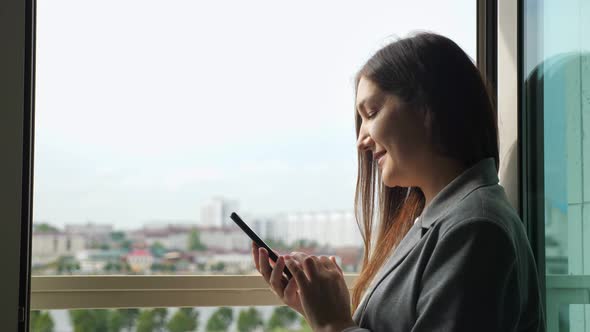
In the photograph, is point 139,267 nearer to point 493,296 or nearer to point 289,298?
point 289,298

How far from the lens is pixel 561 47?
1.60 meters

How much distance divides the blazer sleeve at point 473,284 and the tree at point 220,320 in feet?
2.74

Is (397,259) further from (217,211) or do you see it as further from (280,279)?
(217,211)

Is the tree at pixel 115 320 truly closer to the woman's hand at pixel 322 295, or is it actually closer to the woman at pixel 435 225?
the woman at pixel 435 225

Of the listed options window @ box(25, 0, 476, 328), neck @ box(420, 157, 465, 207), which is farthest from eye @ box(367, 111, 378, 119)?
window @ box(25, 0, 476, 328)

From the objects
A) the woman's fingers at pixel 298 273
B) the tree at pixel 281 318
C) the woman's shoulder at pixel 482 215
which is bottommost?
the tree at pixel 281 318

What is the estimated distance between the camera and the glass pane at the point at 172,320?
5.48 ft

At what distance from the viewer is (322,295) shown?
1189 mm

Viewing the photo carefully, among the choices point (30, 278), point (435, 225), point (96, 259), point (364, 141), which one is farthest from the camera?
point (96, 259)

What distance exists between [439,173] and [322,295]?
31 centimetres

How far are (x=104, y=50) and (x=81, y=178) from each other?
330 mm

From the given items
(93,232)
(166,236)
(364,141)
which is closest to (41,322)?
(93,232)

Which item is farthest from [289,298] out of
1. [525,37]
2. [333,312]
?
[525,37]

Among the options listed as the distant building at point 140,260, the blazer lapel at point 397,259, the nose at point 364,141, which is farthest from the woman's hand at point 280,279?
the distant building at point 140,260
